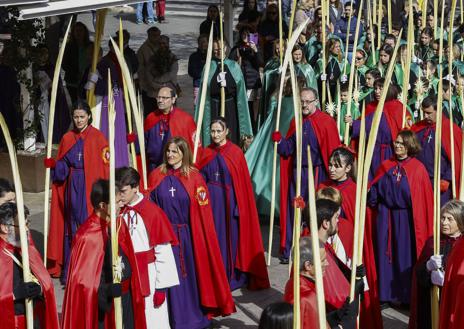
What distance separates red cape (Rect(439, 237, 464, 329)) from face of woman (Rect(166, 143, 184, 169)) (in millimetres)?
2518

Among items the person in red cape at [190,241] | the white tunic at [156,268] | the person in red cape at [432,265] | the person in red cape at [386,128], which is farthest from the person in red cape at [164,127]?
the person in red cape at [432,265]

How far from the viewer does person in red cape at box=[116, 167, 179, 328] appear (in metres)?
8.25

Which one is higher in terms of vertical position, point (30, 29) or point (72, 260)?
point (30, 29)

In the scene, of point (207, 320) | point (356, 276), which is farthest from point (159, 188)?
point (356, 276)

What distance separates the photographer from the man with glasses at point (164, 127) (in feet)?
37.3

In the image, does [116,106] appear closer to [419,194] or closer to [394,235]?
[394,235]

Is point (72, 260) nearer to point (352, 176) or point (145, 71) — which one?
point (352, 176)

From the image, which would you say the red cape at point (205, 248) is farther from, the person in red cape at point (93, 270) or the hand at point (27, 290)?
the hand at point (27, 290)

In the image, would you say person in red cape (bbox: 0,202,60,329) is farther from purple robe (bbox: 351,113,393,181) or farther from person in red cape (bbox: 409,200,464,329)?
purple robe (bbox: 351,113,393,181)

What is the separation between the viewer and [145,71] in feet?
52.4

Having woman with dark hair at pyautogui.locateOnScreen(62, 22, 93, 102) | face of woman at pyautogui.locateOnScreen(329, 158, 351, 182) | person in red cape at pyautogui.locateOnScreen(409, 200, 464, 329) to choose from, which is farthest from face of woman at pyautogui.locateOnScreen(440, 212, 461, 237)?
woman with dark hair at pyautogui.locateOnScreen(62, 22, 93, 102)

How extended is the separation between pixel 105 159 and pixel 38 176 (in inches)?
124

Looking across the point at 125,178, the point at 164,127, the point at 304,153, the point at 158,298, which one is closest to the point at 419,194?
the point at 304,153

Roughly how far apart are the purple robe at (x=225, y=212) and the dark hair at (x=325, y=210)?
244cm
